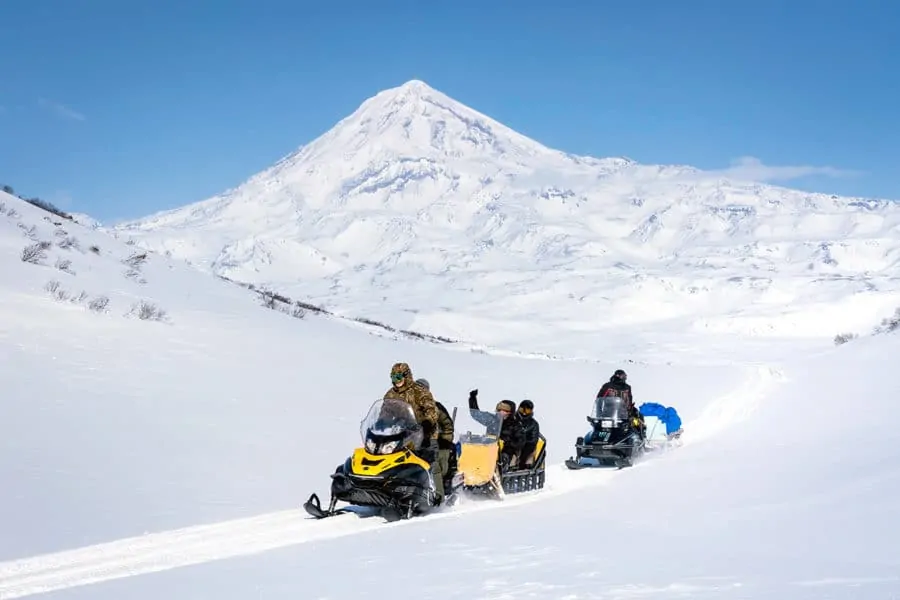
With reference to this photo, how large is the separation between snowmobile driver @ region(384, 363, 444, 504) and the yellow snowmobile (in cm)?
79

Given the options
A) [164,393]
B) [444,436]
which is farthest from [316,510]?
[164,393]

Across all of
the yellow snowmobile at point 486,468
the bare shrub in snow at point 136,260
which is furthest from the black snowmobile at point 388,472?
the bare shrub in snow at point 136,260

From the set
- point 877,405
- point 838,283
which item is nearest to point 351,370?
point 877,405

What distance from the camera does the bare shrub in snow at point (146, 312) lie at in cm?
1836

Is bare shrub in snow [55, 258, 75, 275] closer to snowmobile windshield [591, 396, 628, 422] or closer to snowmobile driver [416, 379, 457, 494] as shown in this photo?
snowmobile windshield [591, 396, 628, 422]

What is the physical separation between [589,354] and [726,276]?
232 feet

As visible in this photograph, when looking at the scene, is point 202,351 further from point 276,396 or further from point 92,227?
point 92,227

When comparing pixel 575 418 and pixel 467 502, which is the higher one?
pixel 575 418

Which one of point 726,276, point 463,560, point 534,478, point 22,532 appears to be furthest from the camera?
point 726,276

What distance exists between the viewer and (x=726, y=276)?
146375 mm

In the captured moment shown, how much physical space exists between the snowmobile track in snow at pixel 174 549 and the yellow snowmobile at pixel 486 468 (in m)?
1.02

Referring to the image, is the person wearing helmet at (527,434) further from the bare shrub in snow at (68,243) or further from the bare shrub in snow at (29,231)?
the bare shrub in snow at (68,243)

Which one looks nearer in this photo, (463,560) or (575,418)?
(463,560)

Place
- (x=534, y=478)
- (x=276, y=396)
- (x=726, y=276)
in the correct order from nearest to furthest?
(x=534, y=478) → (x=276, y=396) → (x=726, y=276)
